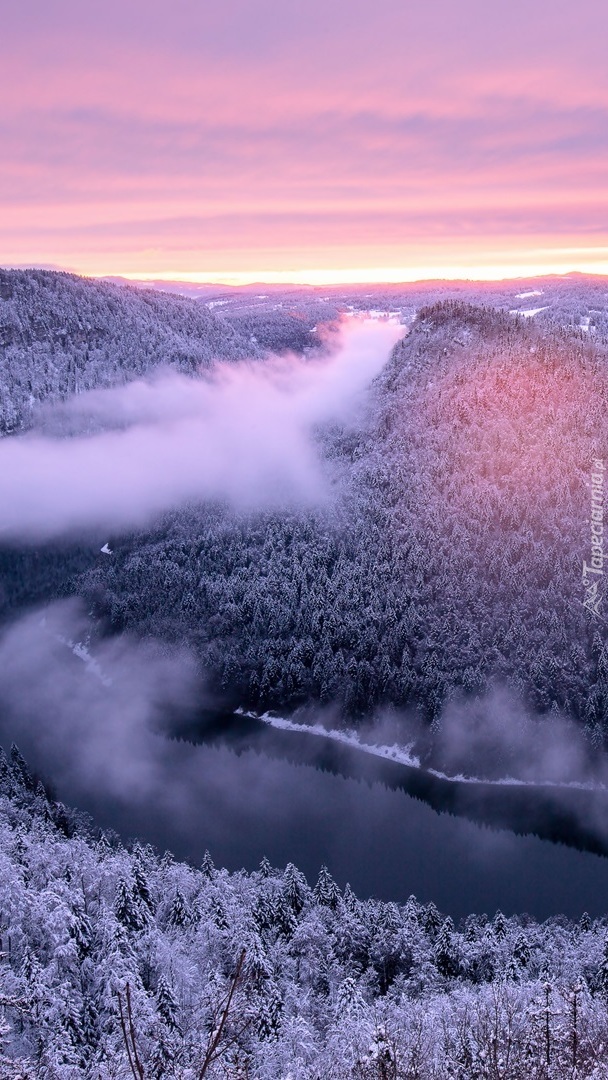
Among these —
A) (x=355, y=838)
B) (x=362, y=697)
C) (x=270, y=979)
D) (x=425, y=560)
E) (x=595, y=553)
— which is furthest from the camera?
(x=425, y=560)

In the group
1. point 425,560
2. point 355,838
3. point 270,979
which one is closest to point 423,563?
point 425,560

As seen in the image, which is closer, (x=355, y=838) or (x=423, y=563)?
(x=355, y=838)

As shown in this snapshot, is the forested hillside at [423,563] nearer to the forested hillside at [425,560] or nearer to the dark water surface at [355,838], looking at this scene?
the forested hillside at [425,560]

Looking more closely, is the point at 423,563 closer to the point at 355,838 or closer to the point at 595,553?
the point at 595,553

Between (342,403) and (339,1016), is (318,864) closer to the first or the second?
(339,1016)

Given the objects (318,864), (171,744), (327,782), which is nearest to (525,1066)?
(318,864)

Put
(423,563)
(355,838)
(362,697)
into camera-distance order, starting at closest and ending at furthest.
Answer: (355,838) → (362,697) → (423,563)

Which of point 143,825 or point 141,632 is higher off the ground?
point 141,632
